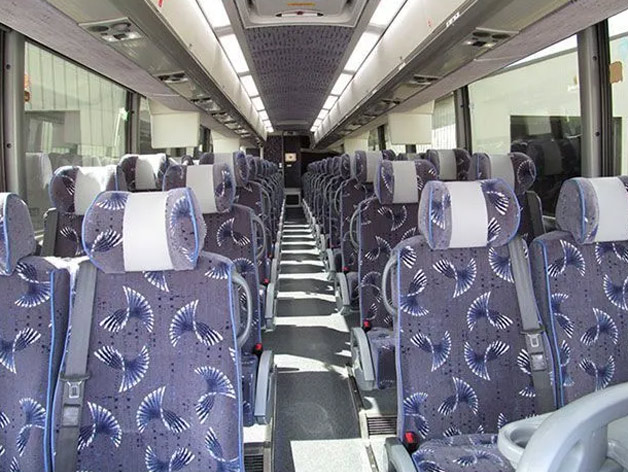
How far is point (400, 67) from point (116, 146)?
3.79 m

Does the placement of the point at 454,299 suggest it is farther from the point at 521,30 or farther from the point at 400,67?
the point at 400,67

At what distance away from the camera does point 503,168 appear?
455 cm

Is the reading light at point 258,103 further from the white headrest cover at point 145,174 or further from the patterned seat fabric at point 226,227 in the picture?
the patterned seat fabric at point 226,227

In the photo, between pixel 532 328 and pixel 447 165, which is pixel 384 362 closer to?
pixel 532 328

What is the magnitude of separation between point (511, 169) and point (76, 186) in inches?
133

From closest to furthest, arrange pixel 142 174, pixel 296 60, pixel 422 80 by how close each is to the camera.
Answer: pixel 142 174 < pixel 422 80 < pixel 296 60

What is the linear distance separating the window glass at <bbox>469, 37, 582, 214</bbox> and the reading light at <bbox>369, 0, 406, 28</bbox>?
4.69 feet

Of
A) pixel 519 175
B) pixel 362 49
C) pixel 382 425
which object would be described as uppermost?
pixel 362 49

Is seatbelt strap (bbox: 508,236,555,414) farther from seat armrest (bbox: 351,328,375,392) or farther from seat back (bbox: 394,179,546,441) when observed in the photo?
seat armrest (bbox: 351,328,375,392)

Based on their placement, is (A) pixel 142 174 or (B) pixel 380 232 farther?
(A) pixel 142 174

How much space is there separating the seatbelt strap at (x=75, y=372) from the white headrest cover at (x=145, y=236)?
166 millimetres

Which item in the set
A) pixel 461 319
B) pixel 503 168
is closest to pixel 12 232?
pixel 461 319

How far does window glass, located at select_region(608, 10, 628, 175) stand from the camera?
161 inches

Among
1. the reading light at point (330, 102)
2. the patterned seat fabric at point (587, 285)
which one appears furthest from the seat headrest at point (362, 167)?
the reading light at point (330, 102)
